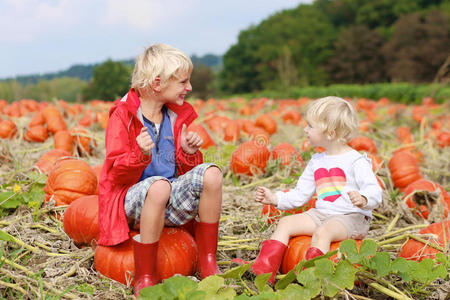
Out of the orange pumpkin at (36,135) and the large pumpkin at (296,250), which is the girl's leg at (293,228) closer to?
the large pumpkin at (296,250)

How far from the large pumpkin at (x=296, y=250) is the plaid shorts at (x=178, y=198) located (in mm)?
561

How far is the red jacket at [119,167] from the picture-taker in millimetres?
2246

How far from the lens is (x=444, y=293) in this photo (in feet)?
7.21

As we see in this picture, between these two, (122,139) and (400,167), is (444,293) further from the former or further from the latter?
(400,167)

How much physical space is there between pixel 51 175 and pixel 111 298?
5.11 ft

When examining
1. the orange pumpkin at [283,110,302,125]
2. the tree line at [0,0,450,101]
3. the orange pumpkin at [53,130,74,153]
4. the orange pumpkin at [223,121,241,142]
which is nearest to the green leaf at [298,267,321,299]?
the orange pumpkin at [223,121,241,142]

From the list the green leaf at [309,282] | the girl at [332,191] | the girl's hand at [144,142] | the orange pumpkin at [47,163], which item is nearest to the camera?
the green leaf at [309,282]

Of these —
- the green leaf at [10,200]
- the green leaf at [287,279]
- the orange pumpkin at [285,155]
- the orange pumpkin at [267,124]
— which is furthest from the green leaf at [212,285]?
the orange pumpkin at [267,124]

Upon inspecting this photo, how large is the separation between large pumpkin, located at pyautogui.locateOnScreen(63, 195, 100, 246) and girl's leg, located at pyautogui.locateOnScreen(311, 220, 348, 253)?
127 cm

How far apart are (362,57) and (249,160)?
42231mm

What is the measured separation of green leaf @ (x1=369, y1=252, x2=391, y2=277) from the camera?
1.96m

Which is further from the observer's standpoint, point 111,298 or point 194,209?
point 194,209

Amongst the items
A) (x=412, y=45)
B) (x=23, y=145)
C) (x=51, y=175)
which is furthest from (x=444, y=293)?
(x=412, y=45)

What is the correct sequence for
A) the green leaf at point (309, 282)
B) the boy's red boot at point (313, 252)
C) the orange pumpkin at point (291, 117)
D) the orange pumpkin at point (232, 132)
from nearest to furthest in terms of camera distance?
the green leaf at point (309, 282) < the boy's red boot at point (313, 252) < the orange pumpkin at point (232, 132) < the orange pumpkin at point (291, 117)
